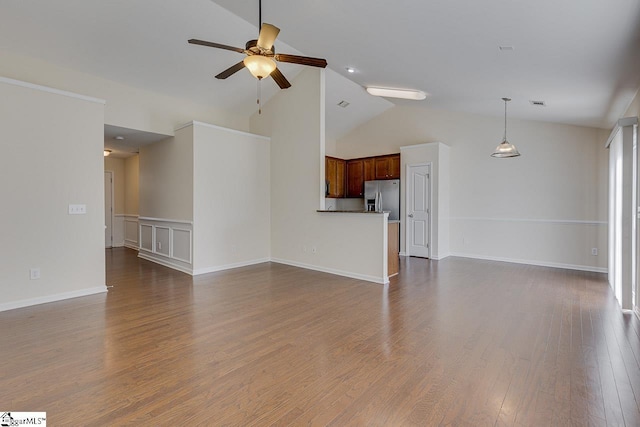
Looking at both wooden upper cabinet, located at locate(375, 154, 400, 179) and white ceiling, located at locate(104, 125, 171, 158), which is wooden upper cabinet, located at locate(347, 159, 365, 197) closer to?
wooden upper cabinet, located at locate(375, 154, 400, 179)

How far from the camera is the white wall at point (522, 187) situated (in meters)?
5.61

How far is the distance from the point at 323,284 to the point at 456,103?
406 centimetres

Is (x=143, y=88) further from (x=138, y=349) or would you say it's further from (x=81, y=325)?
(x=138, y=349)

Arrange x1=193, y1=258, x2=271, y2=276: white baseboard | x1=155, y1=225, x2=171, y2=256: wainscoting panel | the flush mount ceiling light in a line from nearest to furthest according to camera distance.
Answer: x1=193, y1=258, x2=271, y2=276: white baseboard, the flush mount ceiling light, x1=155, y1=225, x2=171, y2=256: wainscoting panel

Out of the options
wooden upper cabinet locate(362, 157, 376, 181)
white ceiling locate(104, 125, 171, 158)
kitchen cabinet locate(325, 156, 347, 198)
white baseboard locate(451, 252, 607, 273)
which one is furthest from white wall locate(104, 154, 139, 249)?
white baseboard locate(451, 252, 607, 273)

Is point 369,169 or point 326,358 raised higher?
point 369,169

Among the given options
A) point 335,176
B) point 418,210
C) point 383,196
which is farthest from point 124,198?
point 418,210

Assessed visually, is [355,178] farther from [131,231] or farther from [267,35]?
[131,231]

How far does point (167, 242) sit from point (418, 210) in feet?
17.4

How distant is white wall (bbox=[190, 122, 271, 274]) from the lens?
17.7 feet

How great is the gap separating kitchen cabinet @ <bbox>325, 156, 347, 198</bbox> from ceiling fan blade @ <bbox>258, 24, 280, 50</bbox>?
501cm

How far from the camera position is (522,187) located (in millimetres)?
6242

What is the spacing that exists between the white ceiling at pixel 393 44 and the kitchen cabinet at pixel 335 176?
244cm

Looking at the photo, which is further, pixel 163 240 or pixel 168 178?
pixel 163 240
